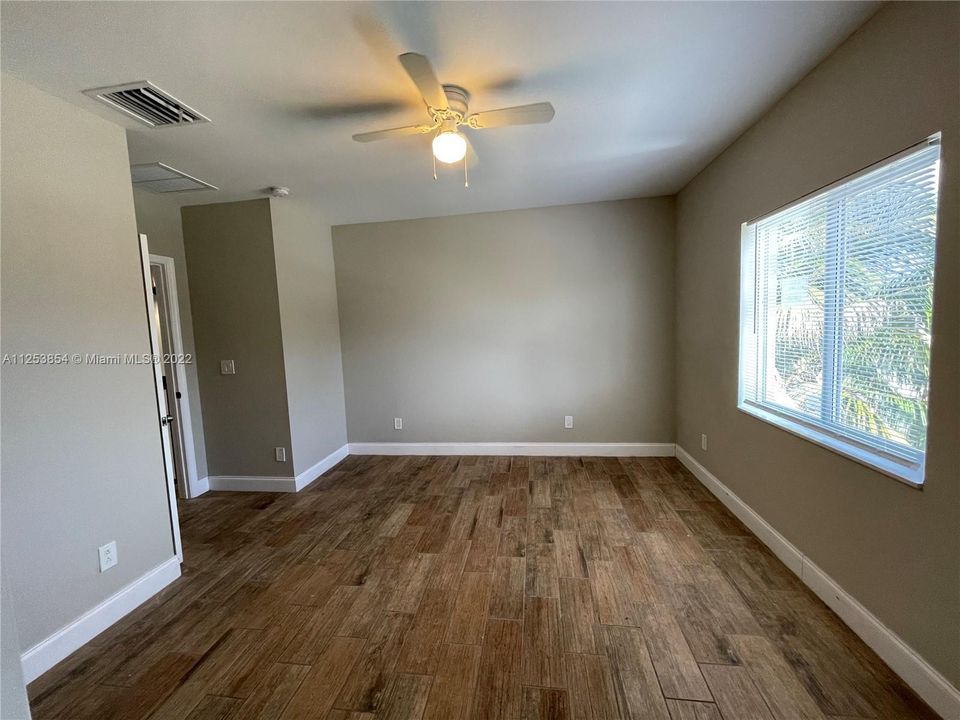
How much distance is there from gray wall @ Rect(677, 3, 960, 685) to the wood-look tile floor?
0.33 metres

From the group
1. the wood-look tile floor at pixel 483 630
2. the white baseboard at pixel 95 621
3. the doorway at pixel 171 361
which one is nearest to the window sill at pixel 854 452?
the wood-look tile floor at pixel 483 630

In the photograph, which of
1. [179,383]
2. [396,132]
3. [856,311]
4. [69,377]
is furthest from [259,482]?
[856,311]

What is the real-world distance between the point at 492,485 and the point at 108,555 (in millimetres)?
2567

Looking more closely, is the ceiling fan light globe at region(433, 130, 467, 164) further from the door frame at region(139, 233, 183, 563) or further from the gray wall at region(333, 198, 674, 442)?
the gray wall at region(333, 198, 674, 442)

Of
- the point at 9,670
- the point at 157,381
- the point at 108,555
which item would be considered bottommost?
the point at 108,555

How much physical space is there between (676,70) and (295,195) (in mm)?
2957

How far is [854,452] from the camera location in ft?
5.74

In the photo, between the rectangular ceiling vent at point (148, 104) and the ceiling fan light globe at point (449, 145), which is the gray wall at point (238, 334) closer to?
the rectangular ceiling vent at point (148, 104)

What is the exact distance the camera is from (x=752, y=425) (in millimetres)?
2559

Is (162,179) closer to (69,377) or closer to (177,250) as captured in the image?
(177,250)

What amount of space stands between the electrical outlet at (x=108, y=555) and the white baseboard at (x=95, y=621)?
0.17 meters

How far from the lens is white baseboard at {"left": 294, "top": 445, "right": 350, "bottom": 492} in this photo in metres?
3.62

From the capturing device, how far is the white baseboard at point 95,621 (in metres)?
1.70

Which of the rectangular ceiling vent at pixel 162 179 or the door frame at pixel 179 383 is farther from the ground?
the rectangular ceiling vent at pixel 162 179
